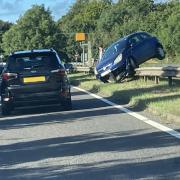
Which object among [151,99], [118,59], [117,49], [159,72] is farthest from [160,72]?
[151,99]

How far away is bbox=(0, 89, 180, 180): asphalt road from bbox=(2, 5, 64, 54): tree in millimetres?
57179

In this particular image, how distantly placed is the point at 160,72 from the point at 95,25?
4541 inches

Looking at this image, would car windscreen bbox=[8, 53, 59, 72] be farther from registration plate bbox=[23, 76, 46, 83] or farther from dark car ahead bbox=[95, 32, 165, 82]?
dark car ahead bbox=[95, 32, 165, 82]

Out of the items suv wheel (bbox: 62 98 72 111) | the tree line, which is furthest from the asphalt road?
the tree line

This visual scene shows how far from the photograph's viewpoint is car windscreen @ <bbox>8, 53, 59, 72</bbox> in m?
17.7

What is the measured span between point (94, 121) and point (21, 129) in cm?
178

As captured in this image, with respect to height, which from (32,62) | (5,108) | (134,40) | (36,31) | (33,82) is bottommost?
(5,108)

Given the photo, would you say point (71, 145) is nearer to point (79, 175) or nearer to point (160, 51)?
point (79, 175)

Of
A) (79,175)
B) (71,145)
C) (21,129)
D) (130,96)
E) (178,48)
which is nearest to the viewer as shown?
(79,175)

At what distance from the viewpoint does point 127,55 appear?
28.4 meters

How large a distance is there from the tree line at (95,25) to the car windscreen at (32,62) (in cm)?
4059

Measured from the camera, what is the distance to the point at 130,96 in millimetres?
19625

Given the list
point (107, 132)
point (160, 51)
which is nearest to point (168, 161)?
point (107, 132)

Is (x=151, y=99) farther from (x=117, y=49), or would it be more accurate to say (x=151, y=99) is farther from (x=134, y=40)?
(x=134, y=40)
